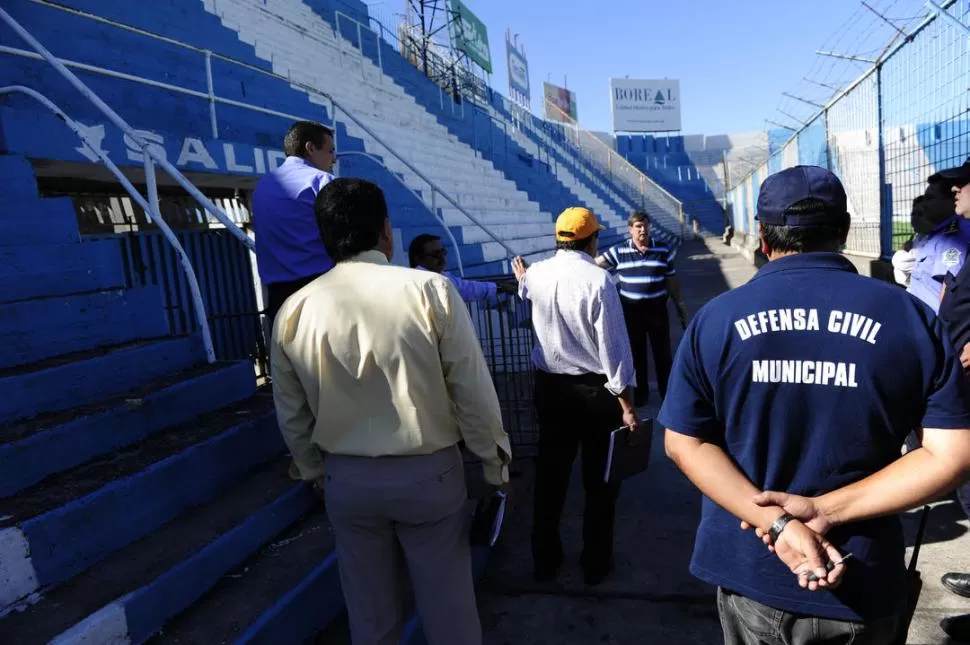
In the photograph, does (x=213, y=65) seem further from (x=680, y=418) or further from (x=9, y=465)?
(x=680, y=418)

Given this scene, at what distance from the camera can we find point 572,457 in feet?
10.8

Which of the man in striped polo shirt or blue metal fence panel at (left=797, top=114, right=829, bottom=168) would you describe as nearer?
the man in striped polo shirt

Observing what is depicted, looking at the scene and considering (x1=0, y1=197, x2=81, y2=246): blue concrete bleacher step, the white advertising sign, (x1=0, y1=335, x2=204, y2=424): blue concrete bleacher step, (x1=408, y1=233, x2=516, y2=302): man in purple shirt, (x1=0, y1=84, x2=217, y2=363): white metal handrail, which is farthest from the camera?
the white advertising sign

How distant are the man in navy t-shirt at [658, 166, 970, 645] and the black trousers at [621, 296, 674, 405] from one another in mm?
4091

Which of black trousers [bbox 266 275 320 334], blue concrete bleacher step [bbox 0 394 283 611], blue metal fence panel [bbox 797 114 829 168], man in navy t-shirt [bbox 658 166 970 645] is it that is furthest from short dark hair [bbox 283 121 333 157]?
blue metal fence panel [bbox 797 114 829 168]

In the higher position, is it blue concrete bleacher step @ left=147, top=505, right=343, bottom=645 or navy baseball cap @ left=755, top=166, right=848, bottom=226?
navy baseball cap @ left=755, top=166, right=848, bottom=226

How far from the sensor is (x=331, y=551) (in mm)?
2756

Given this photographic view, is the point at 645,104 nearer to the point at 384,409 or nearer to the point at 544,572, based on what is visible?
the point at 544,572

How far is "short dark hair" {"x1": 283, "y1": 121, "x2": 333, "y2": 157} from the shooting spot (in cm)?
306

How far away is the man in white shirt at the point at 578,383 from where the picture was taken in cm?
307

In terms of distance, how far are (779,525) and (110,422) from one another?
2.78m

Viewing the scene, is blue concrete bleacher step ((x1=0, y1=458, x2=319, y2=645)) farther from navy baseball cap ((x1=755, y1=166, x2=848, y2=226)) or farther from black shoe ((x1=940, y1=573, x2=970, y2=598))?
black shoe ((x1=940, y1=573, x2=970, y2=598))

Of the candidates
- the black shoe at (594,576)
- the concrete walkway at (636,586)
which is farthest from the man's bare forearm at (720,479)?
the black shoe at (594,576)

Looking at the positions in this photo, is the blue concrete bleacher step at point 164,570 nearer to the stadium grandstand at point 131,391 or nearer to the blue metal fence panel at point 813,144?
the stadium grandstand at point 131,391
